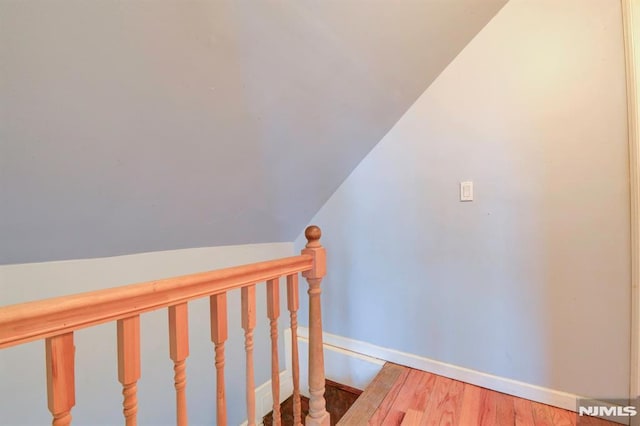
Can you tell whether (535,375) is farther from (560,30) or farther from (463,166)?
(560,30)

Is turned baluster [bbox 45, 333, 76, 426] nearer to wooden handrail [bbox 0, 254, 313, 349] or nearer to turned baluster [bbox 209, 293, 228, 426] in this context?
wooden handrail [bbox 0, 254, 313, 349]

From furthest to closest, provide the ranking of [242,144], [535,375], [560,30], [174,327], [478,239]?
1. [478,239]
2. [535,375]
3. [560,30]
4. [242,144]
5. [174,327]

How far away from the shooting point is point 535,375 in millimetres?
1497

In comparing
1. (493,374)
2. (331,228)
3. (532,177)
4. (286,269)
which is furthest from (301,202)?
(493,374)

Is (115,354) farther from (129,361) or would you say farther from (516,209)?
(516,209)

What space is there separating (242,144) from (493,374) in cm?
177

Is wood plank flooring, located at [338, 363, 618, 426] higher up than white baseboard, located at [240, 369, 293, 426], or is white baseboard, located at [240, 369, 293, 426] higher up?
wood plank flooring, located at [338, 363, 618, 426]

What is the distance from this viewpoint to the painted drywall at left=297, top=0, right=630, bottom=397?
1325 millimetres

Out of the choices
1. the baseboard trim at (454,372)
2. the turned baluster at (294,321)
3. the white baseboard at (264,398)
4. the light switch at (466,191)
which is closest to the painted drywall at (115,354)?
the white baseboard at (264,398)

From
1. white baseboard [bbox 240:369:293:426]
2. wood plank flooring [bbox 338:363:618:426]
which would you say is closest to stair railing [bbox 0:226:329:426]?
wood plank flooring [bbox 338:363:618:426]

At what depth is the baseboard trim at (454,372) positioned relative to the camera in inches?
57.4

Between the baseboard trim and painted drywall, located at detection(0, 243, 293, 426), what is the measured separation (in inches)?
24.2

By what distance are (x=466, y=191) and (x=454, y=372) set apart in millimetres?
1043

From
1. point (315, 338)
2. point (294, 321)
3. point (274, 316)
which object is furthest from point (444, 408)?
point (274, 316)
